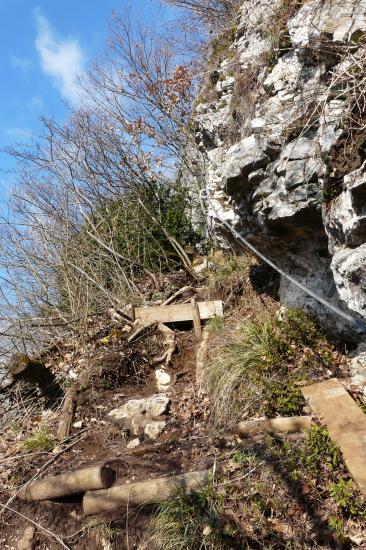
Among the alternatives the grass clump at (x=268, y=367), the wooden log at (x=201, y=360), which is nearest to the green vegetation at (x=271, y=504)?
the grass clump at (x=268, y=367)

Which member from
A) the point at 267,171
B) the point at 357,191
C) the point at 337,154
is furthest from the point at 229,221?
the point at 357,191

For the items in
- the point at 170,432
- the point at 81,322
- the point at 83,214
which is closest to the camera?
the point at 170,432

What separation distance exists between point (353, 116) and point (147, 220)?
23.2 ft

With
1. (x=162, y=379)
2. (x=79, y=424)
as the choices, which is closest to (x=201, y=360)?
(x=162, y=379)

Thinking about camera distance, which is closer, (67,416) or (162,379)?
(67,416)

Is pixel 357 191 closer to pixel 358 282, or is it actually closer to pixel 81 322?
pixel 358 282

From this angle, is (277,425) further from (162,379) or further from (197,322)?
(197,322)

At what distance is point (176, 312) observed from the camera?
23.5 feet

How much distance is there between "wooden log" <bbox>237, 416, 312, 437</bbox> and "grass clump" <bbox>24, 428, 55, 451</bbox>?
2.46m

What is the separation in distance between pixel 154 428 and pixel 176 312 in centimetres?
245

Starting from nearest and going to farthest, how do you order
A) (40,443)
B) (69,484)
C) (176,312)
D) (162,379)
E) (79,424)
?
(69,484) → (40,443) → (79,424) → (162,379) → (176,312)

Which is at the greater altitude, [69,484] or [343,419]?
[69,484]

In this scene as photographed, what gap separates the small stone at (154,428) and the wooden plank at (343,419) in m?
1.74

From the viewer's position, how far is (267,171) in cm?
506
